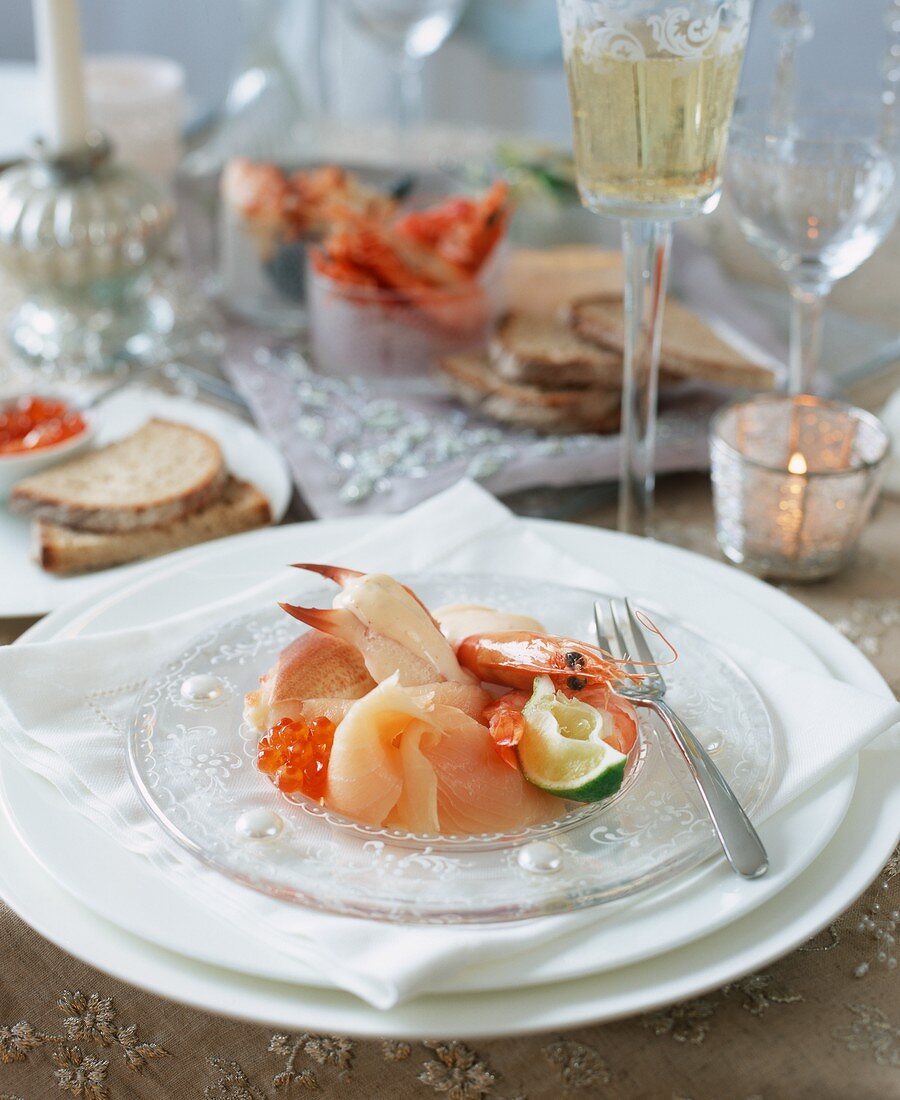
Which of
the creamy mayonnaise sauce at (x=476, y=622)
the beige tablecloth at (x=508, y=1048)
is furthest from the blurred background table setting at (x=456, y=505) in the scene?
the creamy mayonnaise sauce at (x=476, y=622)

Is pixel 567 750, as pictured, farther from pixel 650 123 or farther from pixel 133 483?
pixel 133 483

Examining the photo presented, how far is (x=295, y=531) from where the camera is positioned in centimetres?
114

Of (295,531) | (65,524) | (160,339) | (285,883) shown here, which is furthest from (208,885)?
(160,339)

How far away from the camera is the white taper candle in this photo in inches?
65.9

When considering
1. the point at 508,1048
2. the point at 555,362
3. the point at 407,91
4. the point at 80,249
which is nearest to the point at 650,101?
the point at 555,362

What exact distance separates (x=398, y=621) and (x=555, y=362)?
802 millimetres

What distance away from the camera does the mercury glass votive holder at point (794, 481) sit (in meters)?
1.17

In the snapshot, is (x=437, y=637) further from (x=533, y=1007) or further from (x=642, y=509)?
(x=642, y=509)

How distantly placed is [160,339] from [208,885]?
1269 millimetres

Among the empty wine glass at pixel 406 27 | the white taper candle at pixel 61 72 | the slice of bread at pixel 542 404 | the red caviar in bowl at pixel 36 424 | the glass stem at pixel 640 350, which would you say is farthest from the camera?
the empty wine glass at pixel 406 27

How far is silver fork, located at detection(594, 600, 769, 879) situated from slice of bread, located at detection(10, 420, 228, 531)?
546mm

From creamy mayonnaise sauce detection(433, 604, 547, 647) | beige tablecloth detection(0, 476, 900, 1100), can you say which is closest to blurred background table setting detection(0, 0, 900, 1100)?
beige tablecloth detection(0, 476, 900, 1100)

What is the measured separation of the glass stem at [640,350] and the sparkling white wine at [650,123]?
0.05 metres

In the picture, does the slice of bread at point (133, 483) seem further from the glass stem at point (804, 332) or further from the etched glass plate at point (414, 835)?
the glass stem at point (804, 332)
